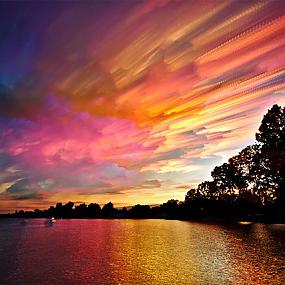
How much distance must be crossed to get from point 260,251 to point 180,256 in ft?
35.7

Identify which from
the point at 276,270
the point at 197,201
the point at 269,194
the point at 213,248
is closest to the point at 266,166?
the point at 269,194

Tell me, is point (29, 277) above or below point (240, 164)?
below

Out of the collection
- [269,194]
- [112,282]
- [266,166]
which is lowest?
[112,282]

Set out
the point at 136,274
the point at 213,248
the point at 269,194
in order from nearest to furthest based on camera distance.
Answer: the point at 136,274
the point at 213,248
the point at 269,194

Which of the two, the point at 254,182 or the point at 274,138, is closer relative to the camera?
the point at 274,138

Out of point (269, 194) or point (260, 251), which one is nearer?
point (260, 251)

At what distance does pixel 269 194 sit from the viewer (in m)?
89.8

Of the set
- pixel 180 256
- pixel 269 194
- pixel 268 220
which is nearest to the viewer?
pixel 180 256

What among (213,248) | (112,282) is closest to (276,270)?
(112,282)

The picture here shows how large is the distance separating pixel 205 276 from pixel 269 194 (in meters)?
66.2

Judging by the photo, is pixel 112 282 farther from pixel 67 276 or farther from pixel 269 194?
pixel 269 194

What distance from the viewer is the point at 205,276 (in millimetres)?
30547

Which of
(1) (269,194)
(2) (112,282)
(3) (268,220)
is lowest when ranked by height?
(2) (112,282)

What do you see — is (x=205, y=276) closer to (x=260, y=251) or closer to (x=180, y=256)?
(x=180, y=256)
